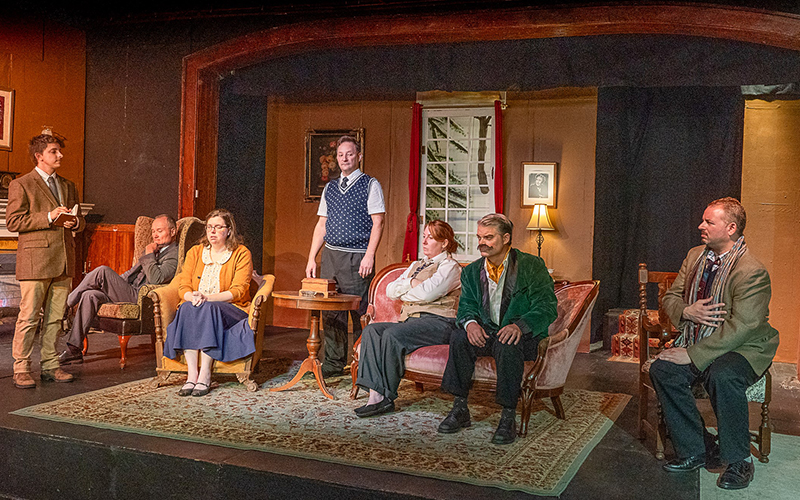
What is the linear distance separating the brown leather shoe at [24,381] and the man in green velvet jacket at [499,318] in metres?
2.66

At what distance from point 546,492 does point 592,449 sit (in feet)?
2.49

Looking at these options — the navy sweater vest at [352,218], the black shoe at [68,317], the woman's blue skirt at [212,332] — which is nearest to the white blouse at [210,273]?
the woman's blue skirt at [212,332]

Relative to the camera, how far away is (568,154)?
23.0 feet

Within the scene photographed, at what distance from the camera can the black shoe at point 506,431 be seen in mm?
3516

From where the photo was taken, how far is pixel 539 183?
7066mm

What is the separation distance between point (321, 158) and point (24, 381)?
4.09 m

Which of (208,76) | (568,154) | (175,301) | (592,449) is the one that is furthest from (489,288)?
(208,76)

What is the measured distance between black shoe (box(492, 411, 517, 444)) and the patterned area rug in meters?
0.05

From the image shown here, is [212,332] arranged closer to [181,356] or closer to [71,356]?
[181,356]

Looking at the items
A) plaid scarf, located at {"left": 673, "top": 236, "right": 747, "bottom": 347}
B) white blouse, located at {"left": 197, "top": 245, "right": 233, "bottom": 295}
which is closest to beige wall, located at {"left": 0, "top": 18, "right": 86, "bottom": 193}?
white blouse, located at {"left": 197, "top": 245, "right": 233, "bottom": 295}

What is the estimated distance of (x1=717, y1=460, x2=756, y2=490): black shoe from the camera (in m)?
3.00

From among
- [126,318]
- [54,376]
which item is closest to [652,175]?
[126,318]

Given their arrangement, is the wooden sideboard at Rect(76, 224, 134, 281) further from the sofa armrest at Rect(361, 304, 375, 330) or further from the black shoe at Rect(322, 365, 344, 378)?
the sofa armrest at Rect(361, 304, 375, 330)

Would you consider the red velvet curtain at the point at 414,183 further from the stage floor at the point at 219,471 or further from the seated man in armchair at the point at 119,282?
the stage floor at the point at 219,471
